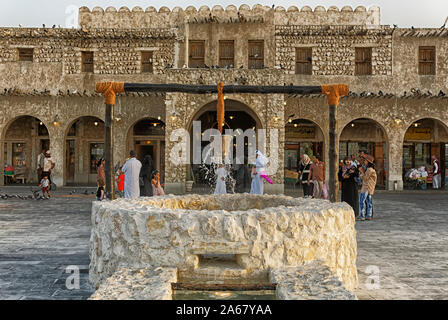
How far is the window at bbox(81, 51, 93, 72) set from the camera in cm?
1941

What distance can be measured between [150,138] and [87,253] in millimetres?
14714

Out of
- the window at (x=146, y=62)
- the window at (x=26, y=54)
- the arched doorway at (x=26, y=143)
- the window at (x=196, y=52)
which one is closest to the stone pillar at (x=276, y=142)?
the window at (x=196, y=52)

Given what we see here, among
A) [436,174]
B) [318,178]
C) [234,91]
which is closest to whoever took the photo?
[234,91]

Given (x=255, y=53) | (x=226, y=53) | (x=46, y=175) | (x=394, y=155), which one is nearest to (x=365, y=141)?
(x=394, y=155)

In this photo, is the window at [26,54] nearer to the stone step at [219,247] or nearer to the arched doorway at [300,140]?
the arched doorway at [300,140]

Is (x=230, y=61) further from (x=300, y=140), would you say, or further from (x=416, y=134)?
(x=416, y=134)

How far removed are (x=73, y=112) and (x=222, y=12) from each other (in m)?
8.98

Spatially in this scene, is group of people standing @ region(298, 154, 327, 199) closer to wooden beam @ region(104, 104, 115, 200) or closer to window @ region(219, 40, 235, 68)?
wooden beam @ region(104, 104, 115, 200)

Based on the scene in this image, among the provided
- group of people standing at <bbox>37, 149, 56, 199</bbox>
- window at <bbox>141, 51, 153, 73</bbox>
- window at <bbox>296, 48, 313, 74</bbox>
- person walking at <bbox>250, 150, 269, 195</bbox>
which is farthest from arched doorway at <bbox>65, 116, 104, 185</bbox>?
person walking at <bbox>250, 150, 269, 195</bbox>

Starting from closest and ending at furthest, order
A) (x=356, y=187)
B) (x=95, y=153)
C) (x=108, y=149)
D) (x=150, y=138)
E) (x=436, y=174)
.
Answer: (x=108, y=149) → (x=356, y=187) → (x=436, y=174) → (x=150, y=138) → (x=95, y=153)

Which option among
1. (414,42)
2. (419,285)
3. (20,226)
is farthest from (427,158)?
(20,226)

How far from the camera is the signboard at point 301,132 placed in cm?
2095

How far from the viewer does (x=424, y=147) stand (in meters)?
21.3

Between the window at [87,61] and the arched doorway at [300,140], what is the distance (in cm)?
1069
